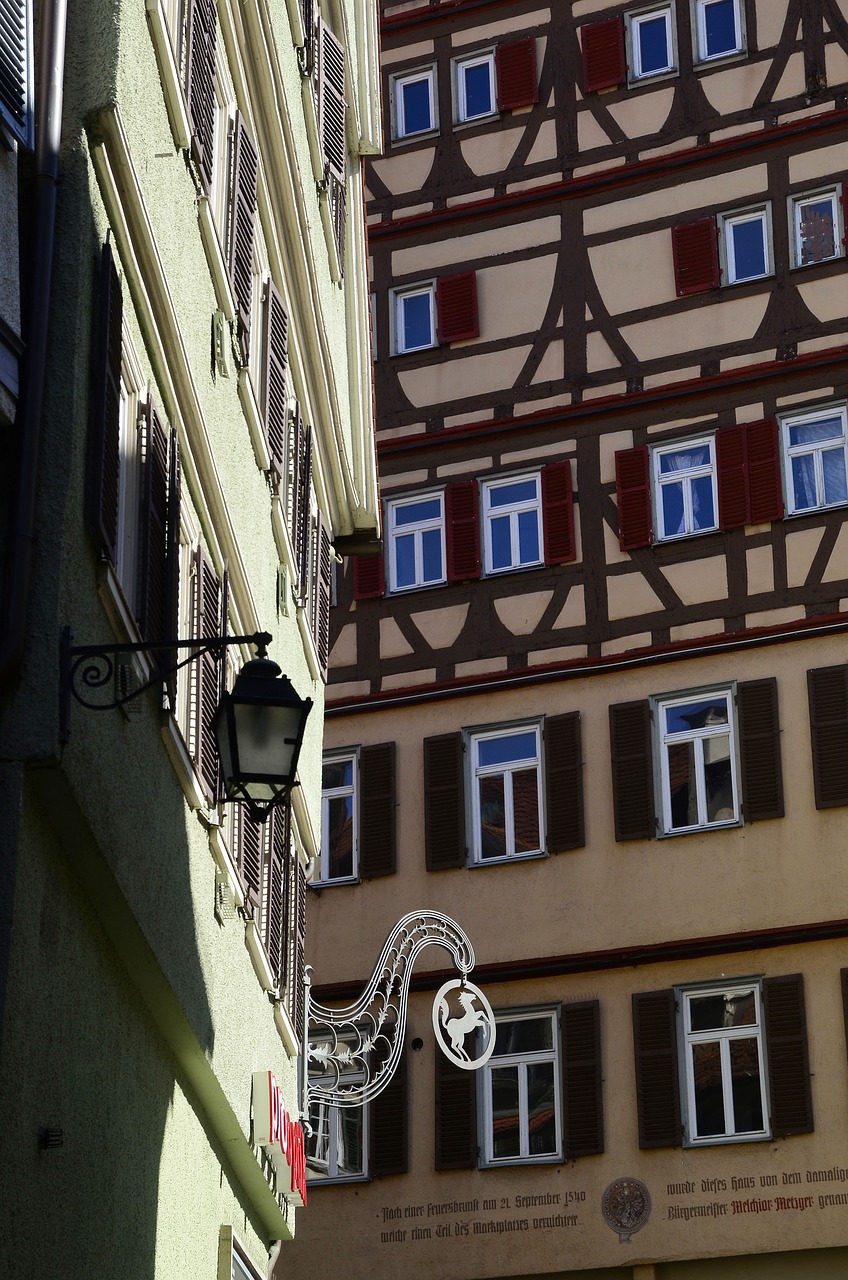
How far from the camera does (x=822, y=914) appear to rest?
65.4 feet

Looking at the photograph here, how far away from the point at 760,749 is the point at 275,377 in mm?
10113

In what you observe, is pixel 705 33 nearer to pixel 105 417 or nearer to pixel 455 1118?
pixel 455 1118

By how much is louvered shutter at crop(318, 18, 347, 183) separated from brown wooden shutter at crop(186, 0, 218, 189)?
187 inches

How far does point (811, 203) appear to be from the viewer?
22.8 metres

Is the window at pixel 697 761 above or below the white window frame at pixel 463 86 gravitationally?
below

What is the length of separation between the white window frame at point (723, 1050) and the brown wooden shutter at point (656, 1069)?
11cm

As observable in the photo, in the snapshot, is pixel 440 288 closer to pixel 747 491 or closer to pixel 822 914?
pixel 747 491

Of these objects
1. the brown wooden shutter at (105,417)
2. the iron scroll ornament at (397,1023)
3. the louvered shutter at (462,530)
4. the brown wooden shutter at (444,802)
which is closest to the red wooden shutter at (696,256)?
the louvered shutter at (462,530)

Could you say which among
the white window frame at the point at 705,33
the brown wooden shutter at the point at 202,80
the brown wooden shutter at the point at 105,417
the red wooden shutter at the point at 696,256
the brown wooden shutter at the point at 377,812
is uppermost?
the white window frame at the point at 705,33

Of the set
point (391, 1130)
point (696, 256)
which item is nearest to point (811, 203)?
point (696, 256)

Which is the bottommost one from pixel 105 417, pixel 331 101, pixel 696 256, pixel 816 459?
pixel 105 417

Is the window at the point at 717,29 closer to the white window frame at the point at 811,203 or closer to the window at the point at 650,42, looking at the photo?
the window at the point at 650,42

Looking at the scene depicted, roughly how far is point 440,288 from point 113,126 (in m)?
17.2

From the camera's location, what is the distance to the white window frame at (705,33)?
2384 cm
